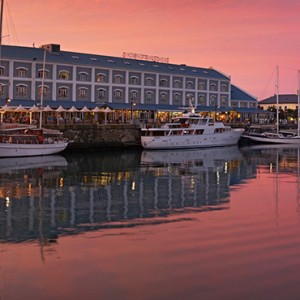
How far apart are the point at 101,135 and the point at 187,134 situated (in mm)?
11483

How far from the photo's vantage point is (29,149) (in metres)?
52.0

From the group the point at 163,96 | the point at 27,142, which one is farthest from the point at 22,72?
the point at 163,96

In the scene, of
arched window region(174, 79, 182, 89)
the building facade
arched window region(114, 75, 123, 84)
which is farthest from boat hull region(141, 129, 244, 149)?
arched window region(114, 75, 123, 84)

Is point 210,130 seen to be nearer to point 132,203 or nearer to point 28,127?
point 28,127

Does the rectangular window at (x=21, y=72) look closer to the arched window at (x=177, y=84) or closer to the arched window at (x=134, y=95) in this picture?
the arched window at (x=134, y=95)

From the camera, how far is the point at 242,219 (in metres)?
22.1

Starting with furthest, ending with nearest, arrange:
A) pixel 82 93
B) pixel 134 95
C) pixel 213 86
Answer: pixel 213 86, pixel 134 95, pixel 82 93

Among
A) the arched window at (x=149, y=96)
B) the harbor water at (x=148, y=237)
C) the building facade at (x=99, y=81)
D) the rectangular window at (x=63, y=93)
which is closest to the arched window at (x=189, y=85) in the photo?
the building facade at (x=99, y=81)

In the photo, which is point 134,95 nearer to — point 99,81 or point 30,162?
point 99,81

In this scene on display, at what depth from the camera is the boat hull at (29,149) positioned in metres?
50.3

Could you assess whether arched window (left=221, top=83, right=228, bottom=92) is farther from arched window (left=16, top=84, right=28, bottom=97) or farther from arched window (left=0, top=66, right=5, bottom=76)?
arched window (left=0, top=66, right=5, bottom=76)

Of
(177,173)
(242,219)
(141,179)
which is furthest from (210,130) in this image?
(242,219)

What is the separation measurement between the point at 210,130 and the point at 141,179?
3716cm

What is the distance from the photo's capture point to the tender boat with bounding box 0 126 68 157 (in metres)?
50.8
